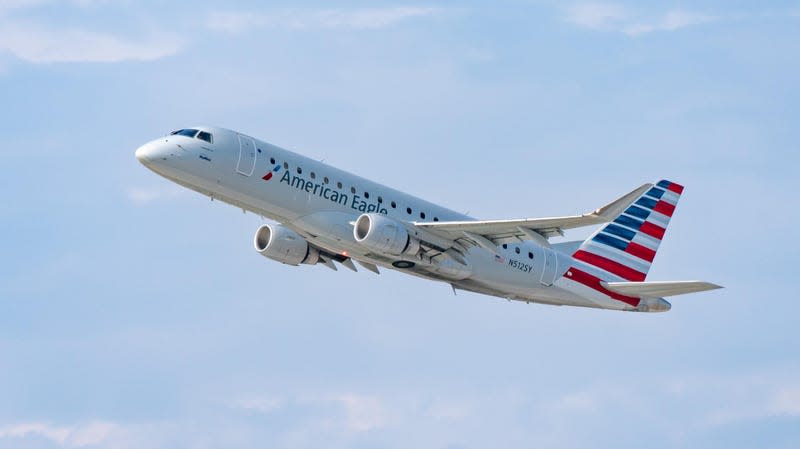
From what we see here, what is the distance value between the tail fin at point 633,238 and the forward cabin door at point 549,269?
7.30ft

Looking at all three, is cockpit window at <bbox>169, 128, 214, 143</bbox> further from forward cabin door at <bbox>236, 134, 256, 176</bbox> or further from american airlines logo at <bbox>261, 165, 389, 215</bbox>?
american airlines logo at <bbox>261, 165, 389, 215</bbox>

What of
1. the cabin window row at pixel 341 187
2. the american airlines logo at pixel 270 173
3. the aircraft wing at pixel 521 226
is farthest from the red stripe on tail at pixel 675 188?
the american airlines logo at pixel 270 173

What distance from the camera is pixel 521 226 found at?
57.9 meters

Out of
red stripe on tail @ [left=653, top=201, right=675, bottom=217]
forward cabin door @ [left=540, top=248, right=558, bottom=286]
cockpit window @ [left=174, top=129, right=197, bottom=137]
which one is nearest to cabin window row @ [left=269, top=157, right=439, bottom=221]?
cockpit window @ [left=174, top=129, right=197, bottom=137]

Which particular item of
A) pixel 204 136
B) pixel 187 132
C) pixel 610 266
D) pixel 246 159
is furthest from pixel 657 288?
pixel 187 132

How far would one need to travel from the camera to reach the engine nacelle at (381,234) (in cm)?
5822

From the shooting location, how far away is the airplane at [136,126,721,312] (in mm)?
58062

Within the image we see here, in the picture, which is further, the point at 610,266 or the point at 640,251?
the point at 640,251

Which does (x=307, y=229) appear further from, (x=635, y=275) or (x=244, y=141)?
(x=635, y=275)

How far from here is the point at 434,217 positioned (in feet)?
205

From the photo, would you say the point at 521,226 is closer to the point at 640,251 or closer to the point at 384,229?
the point at 384,229

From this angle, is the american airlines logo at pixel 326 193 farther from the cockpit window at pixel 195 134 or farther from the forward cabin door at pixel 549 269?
the forward cabin door at pixel 549 269

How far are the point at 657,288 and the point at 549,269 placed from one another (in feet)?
17.6

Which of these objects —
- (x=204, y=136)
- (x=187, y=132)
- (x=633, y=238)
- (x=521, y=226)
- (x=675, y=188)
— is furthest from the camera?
(x=675, y=188)
